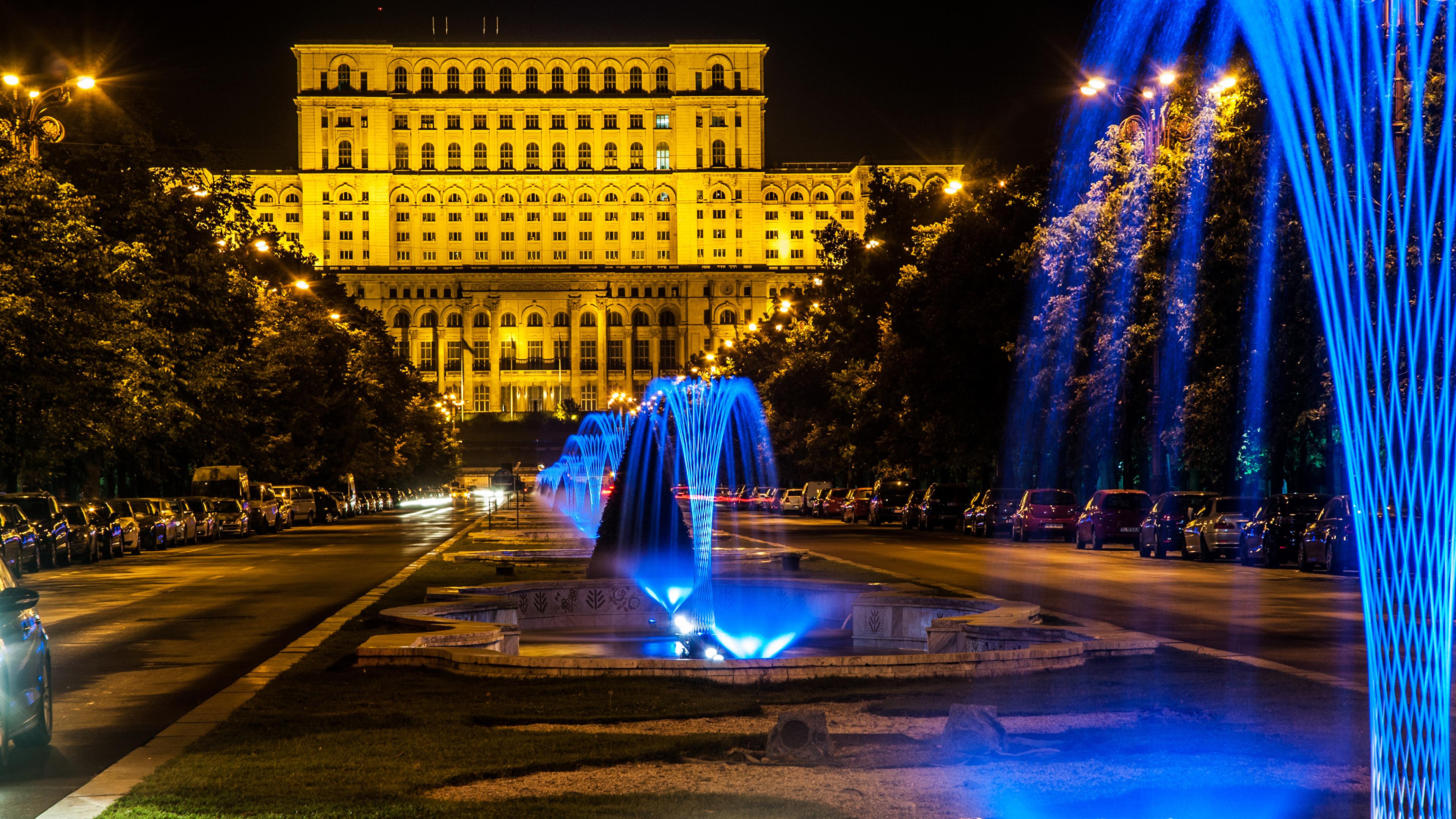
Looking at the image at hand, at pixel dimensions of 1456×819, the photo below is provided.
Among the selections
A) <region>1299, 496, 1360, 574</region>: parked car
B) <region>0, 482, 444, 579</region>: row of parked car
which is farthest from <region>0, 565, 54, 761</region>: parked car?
<region>1299, 496, 1360, 574</region>: parked car

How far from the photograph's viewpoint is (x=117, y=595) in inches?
1043

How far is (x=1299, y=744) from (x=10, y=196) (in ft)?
106

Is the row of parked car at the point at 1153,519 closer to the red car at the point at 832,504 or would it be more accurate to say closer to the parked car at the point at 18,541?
the red car at the point at 832,504

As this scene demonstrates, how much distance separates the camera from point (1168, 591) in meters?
24.7

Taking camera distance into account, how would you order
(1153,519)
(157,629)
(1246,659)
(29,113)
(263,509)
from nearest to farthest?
1. (1246,659)
2. (157,629)
3. (1153,519)
4. (29,113)
5. (263,509)

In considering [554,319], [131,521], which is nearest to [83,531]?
[131,521]

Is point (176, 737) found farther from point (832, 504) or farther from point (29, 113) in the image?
point (832, 504)

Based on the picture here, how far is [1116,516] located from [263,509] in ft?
110

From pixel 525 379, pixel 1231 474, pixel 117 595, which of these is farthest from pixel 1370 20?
pixel 525 379

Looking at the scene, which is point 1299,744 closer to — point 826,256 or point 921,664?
point 921,664

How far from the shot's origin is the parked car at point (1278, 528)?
31516 mm

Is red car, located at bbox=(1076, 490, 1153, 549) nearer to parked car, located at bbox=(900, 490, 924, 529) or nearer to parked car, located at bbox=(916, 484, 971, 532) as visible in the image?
parked car, located at bbox=(916, 484, 971, 532)

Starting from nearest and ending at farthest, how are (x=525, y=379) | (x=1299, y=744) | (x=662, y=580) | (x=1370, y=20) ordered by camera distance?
1. (x=1370, y=20)
2. (x=1299, y=744)
3. (x=662, y=580)
4. (x=525, y=379)

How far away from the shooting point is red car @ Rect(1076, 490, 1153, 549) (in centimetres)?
4088
